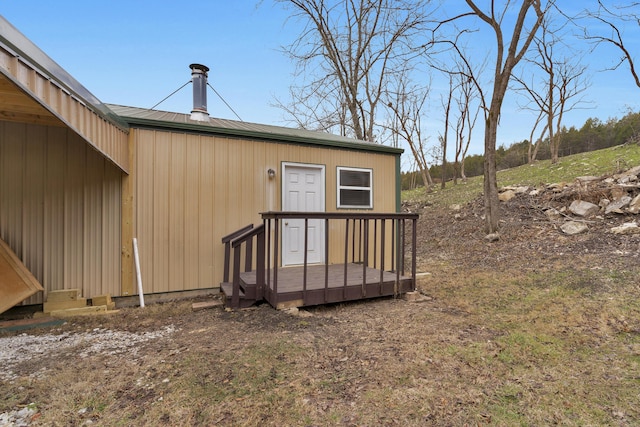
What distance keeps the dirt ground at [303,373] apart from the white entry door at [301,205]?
152cm

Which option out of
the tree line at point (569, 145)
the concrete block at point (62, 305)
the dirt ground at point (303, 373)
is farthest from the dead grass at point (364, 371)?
the tree line at point (569, 145)

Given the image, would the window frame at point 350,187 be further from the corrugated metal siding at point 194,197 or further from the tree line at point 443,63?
the tree line at point 443,63

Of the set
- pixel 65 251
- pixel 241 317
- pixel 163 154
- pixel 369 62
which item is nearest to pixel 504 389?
pixel 241 317

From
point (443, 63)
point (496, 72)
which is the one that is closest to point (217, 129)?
point (496, 72)

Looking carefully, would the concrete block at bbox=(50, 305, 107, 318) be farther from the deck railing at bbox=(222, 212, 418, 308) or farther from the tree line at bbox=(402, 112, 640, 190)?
the tree line at bbox=(402, 112, 640, 190)

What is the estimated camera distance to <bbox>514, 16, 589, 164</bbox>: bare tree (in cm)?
1478

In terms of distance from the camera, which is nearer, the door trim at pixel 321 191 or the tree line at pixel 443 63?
the door trim at pixel 321 191

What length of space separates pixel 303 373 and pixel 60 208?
381cm

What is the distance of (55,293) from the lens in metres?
3.90

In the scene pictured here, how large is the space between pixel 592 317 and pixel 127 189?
580 cm

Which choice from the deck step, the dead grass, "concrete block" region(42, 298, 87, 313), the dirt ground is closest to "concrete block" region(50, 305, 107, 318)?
"concrete block" region(42, 298, 87, 313)

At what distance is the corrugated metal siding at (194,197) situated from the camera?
4.39 m

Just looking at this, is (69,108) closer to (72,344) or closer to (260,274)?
(72,344)

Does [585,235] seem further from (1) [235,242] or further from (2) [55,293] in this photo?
(2) [55,293]
